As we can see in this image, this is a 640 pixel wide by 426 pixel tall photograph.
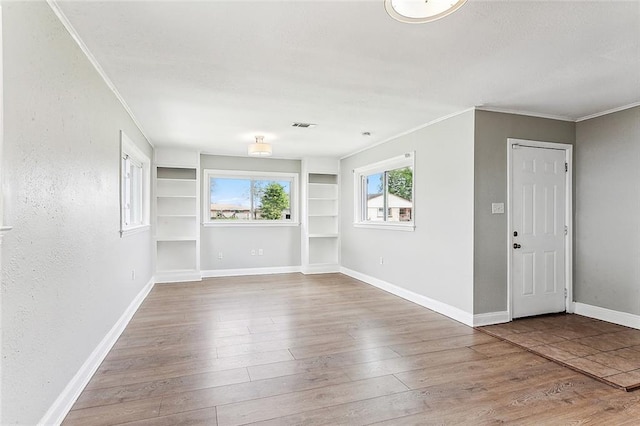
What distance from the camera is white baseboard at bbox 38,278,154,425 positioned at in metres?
1.95

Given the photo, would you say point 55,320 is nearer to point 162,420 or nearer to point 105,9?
point 162,420

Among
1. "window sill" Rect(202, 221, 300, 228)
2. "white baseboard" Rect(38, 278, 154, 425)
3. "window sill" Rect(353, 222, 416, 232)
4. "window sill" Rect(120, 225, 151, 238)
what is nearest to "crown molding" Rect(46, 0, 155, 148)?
"window sill" Rect(120, 225, 151, 238)

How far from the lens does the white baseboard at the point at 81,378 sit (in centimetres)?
195

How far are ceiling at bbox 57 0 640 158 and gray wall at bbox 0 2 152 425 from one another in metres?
0.34

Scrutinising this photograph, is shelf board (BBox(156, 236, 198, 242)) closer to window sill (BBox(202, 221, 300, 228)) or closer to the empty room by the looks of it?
the empty room

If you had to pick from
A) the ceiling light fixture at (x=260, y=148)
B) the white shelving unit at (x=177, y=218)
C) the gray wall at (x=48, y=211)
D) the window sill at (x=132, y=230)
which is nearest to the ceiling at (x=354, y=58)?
the gray wall at (x=48, y=211)

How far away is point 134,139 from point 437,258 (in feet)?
13.2

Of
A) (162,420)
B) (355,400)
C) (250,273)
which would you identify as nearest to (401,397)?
(355,400)

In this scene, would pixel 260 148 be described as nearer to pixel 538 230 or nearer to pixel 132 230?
pixel 132 230

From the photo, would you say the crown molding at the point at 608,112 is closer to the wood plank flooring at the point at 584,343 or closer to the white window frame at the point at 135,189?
the wood plank flooring at the point at 584,343

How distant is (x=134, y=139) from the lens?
4324 millimetres

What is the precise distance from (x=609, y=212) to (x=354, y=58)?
3.51 metres

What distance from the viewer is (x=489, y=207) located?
389cm

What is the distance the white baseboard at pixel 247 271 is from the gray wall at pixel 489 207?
4.11 metres
